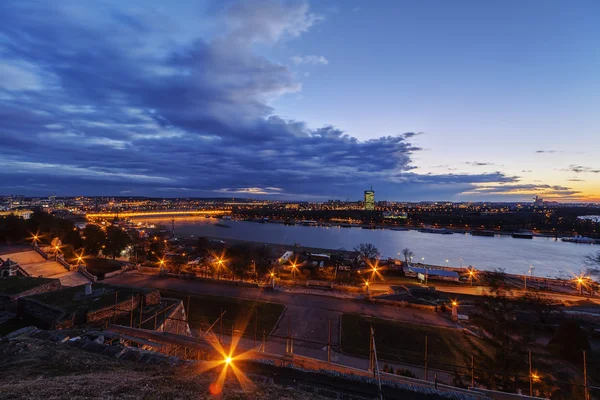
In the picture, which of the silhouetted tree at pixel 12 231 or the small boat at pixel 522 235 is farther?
the small boat at pixel 522 235

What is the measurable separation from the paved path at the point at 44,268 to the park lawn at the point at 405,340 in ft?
42.1

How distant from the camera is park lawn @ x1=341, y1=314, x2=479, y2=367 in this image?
26.8ft

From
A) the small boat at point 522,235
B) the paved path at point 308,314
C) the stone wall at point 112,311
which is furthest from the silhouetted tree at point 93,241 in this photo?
the small boat at point 522,235

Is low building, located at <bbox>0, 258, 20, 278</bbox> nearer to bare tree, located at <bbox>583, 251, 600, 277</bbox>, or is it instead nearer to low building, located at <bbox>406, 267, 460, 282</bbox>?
low building, located at <bbox>406, 267, 460, 282</bbox>

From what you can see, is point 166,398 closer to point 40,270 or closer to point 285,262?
point 40,270

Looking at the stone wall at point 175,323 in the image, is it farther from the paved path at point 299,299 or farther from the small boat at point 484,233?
the small boat at point 484,233

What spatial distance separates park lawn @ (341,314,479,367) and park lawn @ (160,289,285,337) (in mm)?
2956

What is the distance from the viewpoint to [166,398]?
278cm

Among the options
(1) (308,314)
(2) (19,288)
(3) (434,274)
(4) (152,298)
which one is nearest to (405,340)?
(1) (308,314)

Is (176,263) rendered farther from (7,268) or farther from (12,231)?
(12,231)

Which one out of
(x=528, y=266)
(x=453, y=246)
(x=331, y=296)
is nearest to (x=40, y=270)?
(x=331, y=296)

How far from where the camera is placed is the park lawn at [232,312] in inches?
377

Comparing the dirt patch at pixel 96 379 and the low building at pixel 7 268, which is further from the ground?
the dirt patch at pixel 96 379

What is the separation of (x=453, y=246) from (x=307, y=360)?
137 feet
